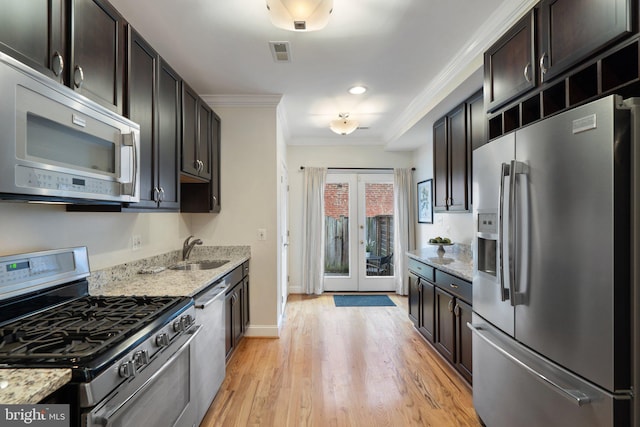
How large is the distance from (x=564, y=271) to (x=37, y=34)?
2.24m

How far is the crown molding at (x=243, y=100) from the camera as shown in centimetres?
345

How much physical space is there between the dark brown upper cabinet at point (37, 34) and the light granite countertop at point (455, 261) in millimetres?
2630

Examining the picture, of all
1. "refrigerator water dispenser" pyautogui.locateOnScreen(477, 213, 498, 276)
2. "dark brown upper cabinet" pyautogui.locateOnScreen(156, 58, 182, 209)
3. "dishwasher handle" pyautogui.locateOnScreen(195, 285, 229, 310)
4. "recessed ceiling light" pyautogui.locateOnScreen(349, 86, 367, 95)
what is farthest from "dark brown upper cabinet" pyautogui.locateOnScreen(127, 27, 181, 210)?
"refrigerator water dispenser" pyautogui.locateOnScreen(477, 213, 498, 276)

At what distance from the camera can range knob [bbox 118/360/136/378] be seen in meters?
1.09

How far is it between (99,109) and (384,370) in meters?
2.77

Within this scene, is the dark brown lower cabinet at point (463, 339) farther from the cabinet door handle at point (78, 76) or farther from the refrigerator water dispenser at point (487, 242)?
the cabinet door handle at point (78, 76)

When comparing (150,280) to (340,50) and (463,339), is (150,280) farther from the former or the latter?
(463,339)

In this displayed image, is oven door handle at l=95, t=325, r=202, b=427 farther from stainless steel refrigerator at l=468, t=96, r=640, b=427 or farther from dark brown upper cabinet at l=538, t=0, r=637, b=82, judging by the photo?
dark brown upper cabinet at l=538, t=0, r=637, b=82

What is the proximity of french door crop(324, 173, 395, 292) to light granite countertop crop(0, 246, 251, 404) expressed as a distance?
2.29 m

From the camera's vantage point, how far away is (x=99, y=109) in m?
1.38

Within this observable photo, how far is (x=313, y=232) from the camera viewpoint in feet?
17.4

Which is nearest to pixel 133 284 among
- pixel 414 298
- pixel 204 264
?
pixel 204 264

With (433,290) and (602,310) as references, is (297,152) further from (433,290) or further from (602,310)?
(602,310)

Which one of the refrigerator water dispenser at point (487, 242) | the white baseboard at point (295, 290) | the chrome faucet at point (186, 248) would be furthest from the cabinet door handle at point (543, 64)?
the white baseboard at point (295, 290)
